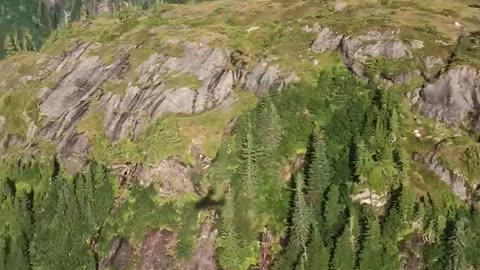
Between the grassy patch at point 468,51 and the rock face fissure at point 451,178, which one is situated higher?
the grassy patch at point 468,51

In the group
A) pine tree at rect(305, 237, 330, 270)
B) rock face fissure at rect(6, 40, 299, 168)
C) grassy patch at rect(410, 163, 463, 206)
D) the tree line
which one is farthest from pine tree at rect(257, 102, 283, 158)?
grassy patch at rect(410, 163, 463, 206)

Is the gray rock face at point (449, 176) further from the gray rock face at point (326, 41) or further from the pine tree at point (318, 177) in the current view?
the gray rock face at point (326, 41)

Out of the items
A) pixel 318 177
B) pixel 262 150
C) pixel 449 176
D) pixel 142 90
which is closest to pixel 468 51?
pixel 449 176

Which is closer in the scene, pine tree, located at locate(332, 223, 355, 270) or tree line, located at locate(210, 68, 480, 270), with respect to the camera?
pine tree, located at locate(332, 223, 355, 270)

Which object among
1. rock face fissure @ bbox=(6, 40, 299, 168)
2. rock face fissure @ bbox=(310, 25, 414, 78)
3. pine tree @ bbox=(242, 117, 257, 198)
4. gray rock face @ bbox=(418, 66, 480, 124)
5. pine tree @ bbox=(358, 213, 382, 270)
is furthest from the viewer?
rock face fissure @ bbox=(6, 40, 299, 168)

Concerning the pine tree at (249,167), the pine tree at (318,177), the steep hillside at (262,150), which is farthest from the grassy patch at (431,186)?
the pine tree at (249,167)

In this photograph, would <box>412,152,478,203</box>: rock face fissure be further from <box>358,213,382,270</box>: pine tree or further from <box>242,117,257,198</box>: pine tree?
<box>242,117,257,198</box>: pine tree

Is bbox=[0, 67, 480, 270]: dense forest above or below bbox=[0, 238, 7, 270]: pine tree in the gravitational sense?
above

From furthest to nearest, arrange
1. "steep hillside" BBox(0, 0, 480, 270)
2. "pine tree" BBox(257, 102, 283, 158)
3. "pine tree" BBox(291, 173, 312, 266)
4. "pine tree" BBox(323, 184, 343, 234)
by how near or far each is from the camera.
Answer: "pine tree" BBox(257, 102, 283, 158) < "pine tree" BBox(323, 184, 343, 234) < "steep hillside" BBox(0, 0, 480, 270) < "pine tree" BBox(291, 173, 312, 266)
